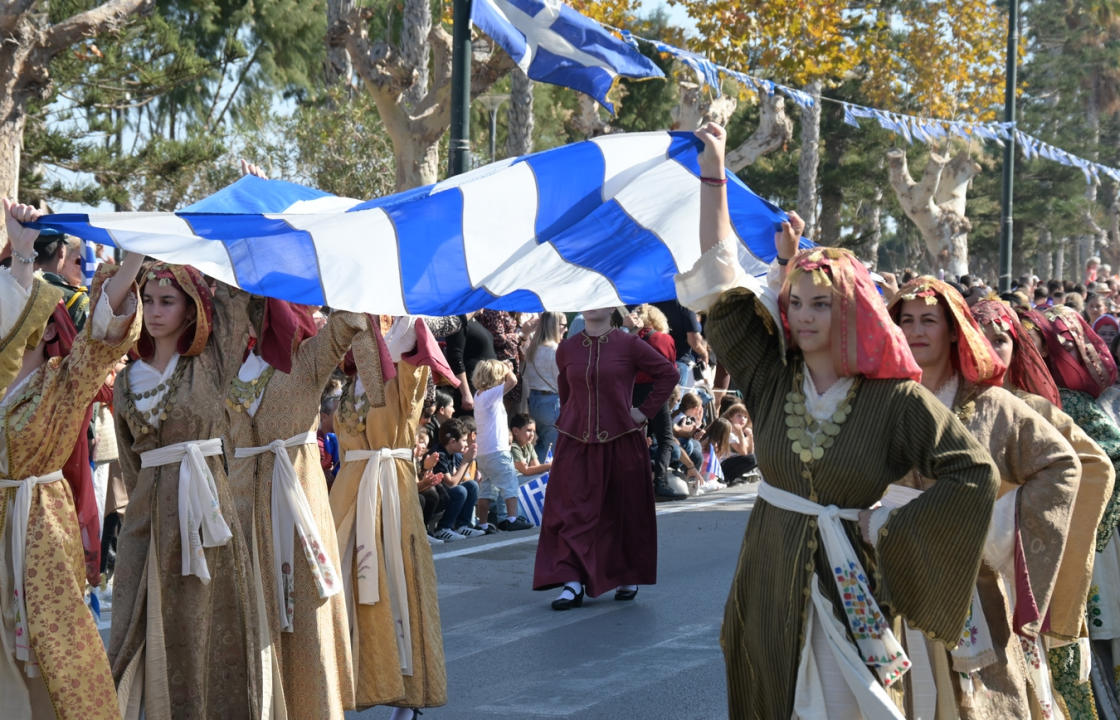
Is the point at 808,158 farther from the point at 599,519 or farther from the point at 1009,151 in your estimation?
the point at 599,519

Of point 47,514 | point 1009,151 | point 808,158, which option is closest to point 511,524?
point 47,514

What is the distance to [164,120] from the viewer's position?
3278cm

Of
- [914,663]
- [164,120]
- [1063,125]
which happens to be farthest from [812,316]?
[1063,125]

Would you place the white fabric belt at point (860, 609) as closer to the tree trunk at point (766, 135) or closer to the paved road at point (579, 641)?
the paved road at point (579, 641)

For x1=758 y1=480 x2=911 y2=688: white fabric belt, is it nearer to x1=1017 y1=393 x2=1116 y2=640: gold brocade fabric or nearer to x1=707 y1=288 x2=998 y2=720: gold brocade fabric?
x1=707 y1=288 x2=998 y2=720: gold brocade fabric

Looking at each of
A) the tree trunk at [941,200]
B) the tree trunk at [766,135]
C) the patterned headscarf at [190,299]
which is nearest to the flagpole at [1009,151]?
the tree trunk at [766,135]

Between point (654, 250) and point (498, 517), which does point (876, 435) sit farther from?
point (498, 517)

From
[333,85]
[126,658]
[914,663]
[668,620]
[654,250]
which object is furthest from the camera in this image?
[333,85]

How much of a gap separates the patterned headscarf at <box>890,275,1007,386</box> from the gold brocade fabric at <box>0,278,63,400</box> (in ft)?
9.31

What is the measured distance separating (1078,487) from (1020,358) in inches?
24.8

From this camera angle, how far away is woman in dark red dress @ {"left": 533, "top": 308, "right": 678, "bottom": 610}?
8.66 meters

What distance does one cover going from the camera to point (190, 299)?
5.41 metres

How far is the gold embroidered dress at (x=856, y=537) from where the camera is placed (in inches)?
164

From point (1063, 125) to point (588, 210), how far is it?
56902 millimetres
